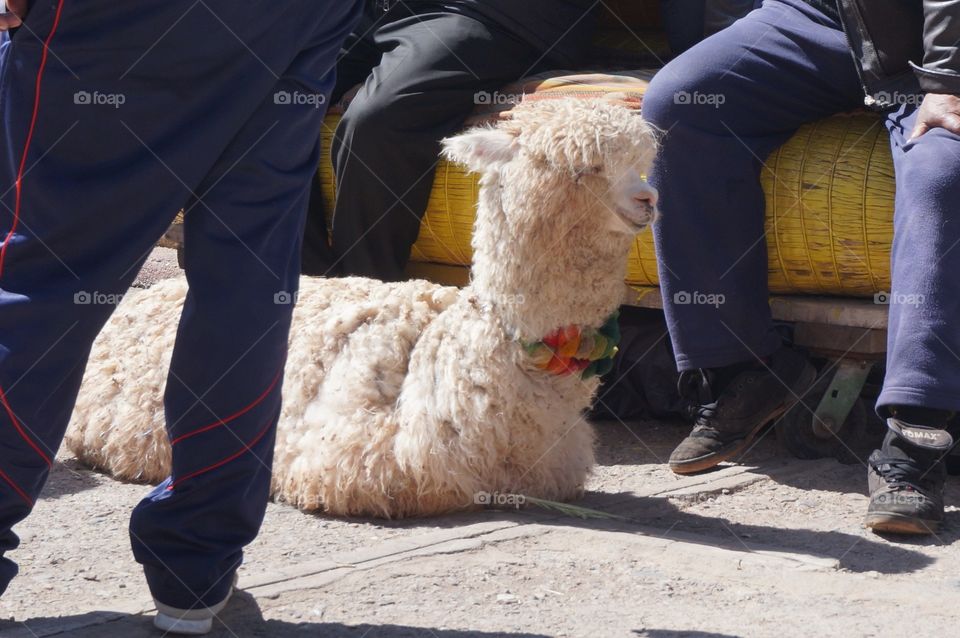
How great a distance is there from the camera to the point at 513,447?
3.32m

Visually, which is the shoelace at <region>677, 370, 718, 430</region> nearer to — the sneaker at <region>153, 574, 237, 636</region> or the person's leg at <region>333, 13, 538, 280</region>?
the person's leg at <region>333, 13, 538, 280</region>

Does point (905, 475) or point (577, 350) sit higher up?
point (577, 350)

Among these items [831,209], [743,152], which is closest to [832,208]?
[831,209]

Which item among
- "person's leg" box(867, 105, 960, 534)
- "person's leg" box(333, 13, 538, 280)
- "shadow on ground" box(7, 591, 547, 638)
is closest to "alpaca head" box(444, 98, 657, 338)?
"person's leg" box(867, 105, 960, 534)

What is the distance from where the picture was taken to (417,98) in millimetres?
4434

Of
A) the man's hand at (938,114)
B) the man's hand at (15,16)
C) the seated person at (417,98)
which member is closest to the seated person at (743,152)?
the man's hand at (938,114)

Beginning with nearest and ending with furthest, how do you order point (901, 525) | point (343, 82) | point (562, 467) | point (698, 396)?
1. point (901, 525)
2. point (562, 467)
3. point (698, 396)
4. point (343, 82)

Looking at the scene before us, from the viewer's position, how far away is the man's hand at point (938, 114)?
3.27 meters

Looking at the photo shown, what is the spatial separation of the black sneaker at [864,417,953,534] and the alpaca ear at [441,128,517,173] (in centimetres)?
124

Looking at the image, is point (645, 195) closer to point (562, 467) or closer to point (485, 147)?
point (485, 147)

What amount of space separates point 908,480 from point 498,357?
1.12 meters

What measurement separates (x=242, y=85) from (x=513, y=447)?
1.38 meters

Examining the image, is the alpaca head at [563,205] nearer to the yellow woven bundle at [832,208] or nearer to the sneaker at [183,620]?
the yellow woven bundle at [832,208]

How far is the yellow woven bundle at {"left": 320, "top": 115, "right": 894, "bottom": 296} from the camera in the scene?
3697 millimetres
